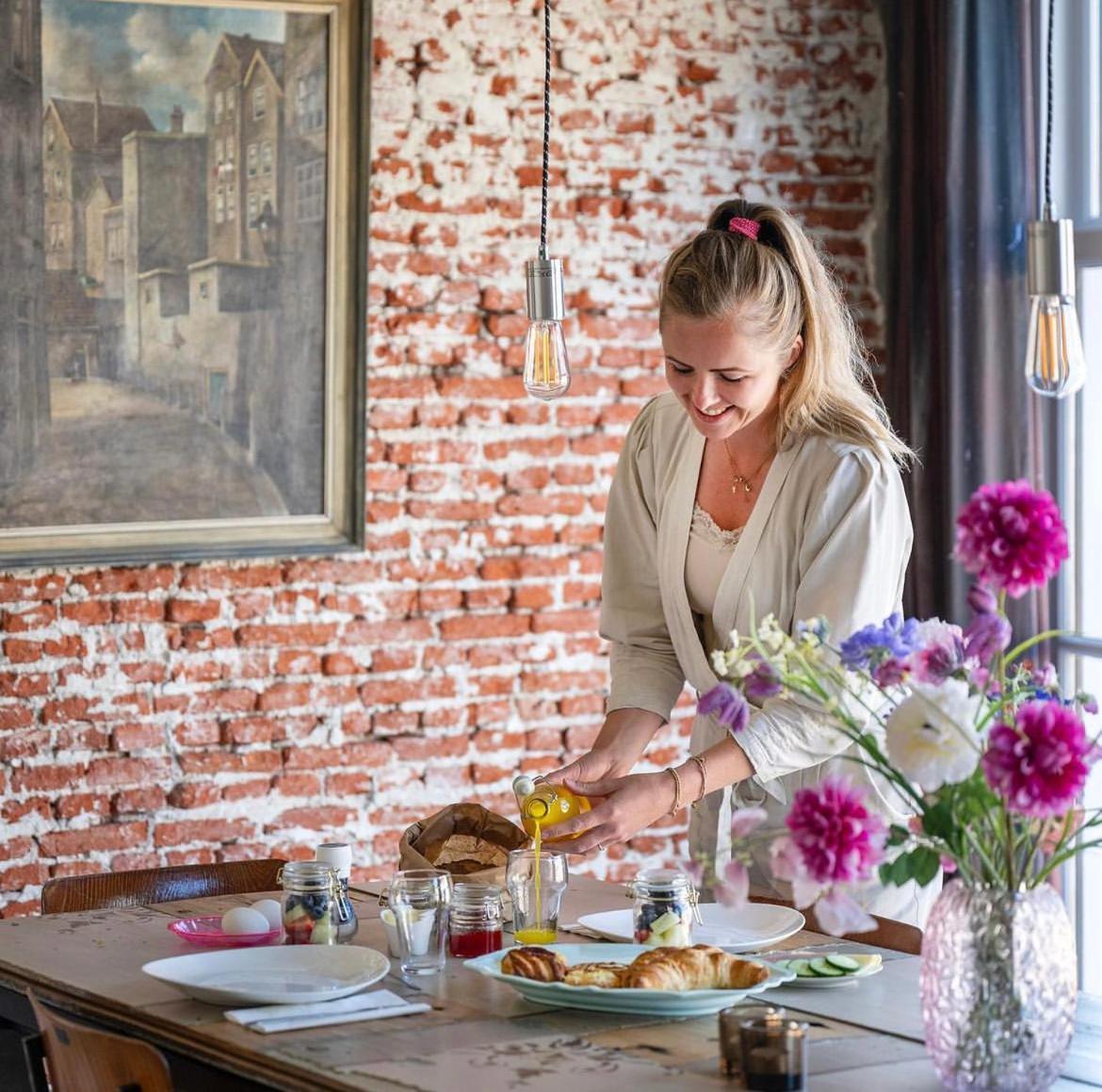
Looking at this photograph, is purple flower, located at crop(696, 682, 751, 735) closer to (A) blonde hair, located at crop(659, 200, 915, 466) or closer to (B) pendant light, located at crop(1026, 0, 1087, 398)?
(A) blonde hair, located at crop(659, 200, 915, 466)

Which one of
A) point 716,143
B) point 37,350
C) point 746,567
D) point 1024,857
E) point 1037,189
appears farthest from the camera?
point 716,143

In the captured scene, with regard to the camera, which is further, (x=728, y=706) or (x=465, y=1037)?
(x=465, y=1037)

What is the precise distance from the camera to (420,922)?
232 cm

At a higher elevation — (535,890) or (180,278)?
(180,278)

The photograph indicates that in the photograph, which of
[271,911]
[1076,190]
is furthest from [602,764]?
[1076,190]

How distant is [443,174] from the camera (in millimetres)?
4023

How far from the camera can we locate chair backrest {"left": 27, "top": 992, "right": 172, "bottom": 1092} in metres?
1.90

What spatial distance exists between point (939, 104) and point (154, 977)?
2752 millimetres

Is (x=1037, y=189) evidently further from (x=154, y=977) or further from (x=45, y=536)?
(x=154, y=977)

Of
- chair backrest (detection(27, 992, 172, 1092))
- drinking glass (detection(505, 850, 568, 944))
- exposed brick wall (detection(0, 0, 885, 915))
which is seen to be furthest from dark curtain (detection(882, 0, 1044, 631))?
chair backrest (detection(27, 992, 172, 1092))

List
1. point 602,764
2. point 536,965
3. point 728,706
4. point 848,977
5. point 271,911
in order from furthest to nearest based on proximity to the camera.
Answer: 1. point 602,764
2. point 271,911
3. point 848,977
4. point 536,965
5. point 728,706

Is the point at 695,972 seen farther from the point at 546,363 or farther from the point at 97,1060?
the point at 546,363

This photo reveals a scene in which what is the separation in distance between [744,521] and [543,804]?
2.07 feet

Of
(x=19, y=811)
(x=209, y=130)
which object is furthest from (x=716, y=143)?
(x=19, y=811)
